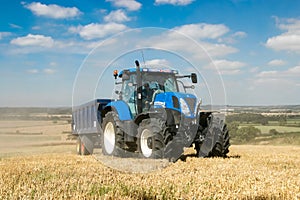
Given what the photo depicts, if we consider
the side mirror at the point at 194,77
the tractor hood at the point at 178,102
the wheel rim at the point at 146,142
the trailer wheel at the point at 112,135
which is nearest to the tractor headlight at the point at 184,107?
the tractor hood at the point at 178,102

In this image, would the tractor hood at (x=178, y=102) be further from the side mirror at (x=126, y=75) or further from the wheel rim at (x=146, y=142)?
the side mirror at (x=126, y=75)

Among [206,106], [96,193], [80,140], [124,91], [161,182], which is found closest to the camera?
[96,193]

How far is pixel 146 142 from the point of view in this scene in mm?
9273

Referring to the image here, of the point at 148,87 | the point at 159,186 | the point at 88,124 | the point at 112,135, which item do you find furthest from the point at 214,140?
the point at 159,186

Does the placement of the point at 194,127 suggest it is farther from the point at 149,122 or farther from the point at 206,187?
the point at 206,187

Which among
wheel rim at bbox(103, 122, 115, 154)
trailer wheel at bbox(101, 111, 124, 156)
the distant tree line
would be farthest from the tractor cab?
the distant tree line

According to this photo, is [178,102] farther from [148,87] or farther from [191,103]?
[148,87]

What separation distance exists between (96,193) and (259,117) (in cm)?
3548

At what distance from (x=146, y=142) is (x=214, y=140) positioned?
6.36 ft

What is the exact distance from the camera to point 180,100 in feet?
30.5

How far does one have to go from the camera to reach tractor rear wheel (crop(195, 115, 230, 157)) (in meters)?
10.0

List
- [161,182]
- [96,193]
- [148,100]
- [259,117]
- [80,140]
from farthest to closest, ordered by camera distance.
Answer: [259,117] → [80,140] → [148,100] → [161,182] → [96,193]

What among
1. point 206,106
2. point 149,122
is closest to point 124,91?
point 149,122

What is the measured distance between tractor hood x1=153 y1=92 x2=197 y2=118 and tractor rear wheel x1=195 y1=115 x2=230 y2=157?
2.51 feet
